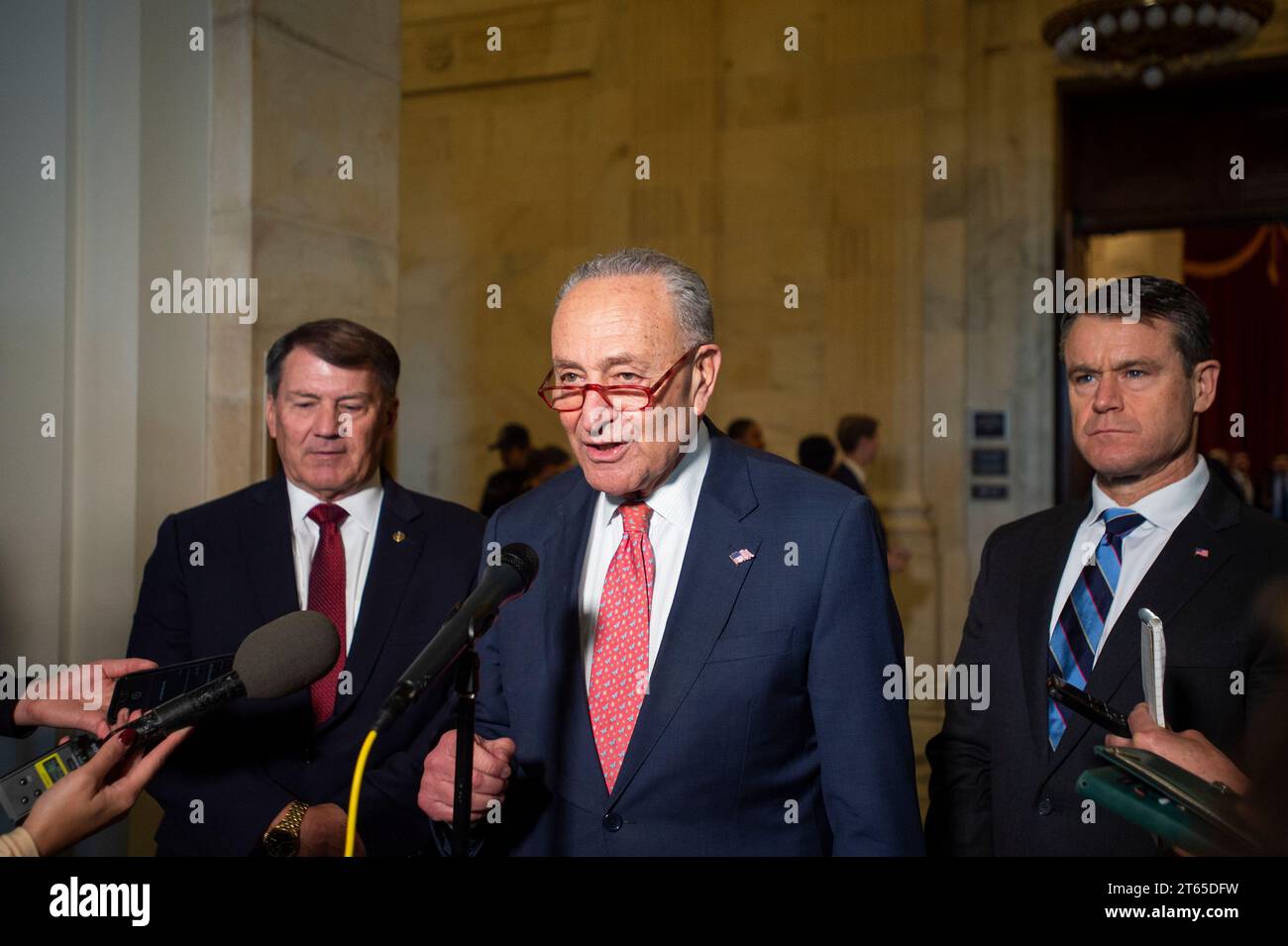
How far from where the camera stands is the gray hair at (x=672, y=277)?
2062 mm

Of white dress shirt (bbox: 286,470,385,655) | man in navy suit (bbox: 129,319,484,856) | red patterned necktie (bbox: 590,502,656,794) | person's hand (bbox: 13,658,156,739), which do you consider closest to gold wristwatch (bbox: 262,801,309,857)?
man in navy suit (bbox: 129,319,484,856)

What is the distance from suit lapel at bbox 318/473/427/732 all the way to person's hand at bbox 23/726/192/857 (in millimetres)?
597

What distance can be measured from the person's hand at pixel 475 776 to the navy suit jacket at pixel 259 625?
0.60 m

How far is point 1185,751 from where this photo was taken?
1768 millimetres

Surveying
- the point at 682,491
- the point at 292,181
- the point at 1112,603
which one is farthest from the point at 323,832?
the point at 292,181

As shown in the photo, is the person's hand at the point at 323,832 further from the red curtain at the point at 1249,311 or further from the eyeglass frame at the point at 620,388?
the red curtain at the point at 1249,311

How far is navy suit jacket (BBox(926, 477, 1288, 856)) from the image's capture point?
2.06m

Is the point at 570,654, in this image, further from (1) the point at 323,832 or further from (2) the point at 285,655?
(1) the point at 323,832

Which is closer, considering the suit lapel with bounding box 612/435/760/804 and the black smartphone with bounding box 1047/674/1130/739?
the black smartphone with bounding box 1047/674/1130/739

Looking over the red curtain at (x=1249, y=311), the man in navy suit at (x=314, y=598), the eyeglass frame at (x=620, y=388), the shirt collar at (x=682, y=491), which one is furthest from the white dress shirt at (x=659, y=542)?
the red curtain at (x=1249, y=311)

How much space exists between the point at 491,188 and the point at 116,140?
20.0 feet

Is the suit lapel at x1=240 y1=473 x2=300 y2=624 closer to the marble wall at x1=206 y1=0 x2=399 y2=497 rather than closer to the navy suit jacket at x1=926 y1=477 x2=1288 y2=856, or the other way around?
the marble wall at x1=206 y1=0 x2=399 y2=497

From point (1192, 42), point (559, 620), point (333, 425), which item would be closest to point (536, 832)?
point (559, 620)

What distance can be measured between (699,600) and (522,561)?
51cm
